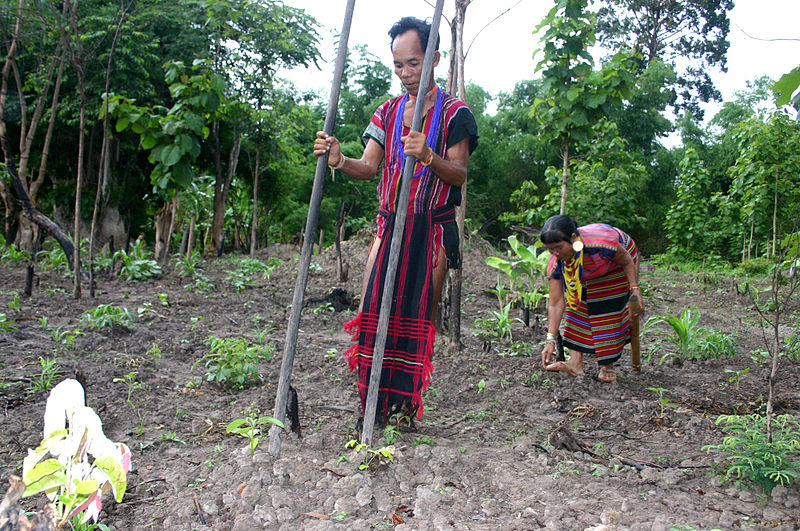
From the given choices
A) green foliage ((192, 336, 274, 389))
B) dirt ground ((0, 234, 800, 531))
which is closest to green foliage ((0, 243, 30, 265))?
dirt ground ((0, 234, 800, 531))

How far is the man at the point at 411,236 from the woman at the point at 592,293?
1260 mm

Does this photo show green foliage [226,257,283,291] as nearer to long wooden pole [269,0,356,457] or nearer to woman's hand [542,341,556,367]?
woman's hand [542,341,556,367]

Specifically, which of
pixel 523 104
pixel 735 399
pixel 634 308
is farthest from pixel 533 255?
pixel 523 104

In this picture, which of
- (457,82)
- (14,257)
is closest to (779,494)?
(457,82)

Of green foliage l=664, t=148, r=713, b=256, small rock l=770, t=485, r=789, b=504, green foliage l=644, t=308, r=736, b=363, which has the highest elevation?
green foliage l=664, t=148, r=713, b=256

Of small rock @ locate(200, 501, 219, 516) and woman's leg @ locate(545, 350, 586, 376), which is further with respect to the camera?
woman's leg @ locate(545, 350, 586, 376)

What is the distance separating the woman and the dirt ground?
244 mm

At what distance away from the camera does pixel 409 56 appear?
2.43 meters

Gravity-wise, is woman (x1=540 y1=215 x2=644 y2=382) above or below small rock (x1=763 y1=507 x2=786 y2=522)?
above

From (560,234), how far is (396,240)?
5.30 ft

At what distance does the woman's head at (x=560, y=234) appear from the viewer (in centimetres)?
352

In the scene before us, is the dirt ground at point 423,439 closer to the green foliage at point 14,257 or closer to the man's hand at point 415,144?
the man's hand at point 415,144

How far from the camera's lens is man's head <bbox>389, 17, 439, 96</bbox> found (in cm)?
241

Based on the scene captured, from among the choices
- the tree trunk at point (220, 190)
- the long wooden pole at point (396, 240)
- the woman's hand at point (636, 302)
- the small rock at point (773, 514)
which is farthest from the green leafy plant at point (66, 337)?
the tree trunk at point (220, 190)
